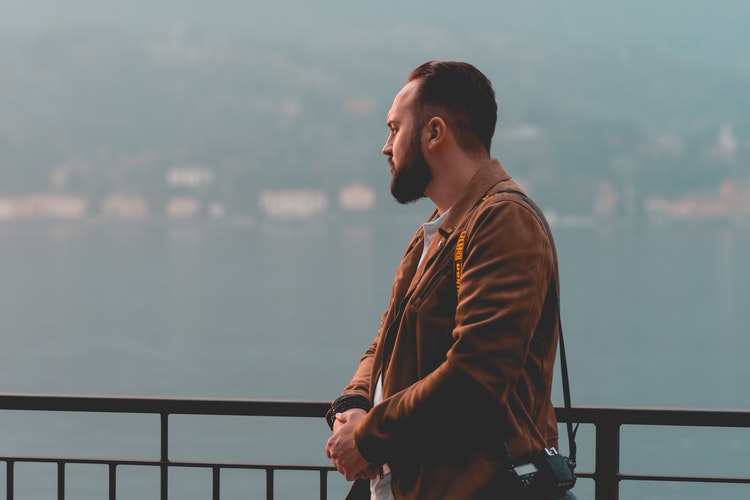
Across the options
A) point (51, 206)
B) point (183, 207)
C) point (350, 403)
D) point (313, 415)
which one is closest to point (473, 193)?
point (350, 403)

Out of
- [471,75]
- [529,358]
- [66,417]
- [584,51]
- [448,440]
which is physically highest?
[584,51]

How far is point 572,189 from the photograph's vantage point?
399 feet

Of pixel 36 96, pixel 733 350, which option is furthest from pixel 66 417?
pixel 36 96

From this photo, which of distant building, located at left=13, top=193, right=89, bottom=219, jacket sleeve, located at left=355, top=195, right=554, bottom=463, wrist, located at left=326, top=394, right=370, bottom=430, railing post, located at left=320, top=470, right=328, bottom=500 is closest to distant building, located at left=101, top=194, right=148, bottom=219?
distant building, located at left=13, top=193, right=89, bottom=219

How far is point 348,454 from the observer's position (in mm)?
1384

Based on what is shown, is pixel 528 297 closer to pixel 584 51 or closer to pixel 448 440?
pixel 448 440

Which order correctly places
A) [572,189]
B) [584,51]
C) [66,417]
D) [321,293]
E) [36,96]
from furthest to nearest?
[584,51], [36,96], [572,189], [321,293], [66,417]

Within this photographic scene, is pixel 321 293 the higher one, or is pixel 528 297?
pixel 528 297

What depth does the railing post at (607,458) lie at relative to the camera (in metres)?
1.93

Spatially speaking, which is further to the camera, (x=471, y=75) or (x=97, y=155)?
(x=97, y=155)

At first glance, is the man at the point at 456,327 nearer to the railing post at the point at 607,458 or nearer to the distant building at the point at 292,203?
the railing post at the point at 607,458

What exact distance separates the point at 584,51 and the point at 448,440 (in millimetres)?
163639

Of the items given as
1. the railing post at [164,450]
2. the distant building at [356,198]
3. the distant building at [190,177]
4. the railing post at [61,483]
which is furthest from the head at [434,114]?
the distant building at [190,177]

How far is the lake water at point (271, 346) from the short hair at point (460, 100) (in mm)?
23733
